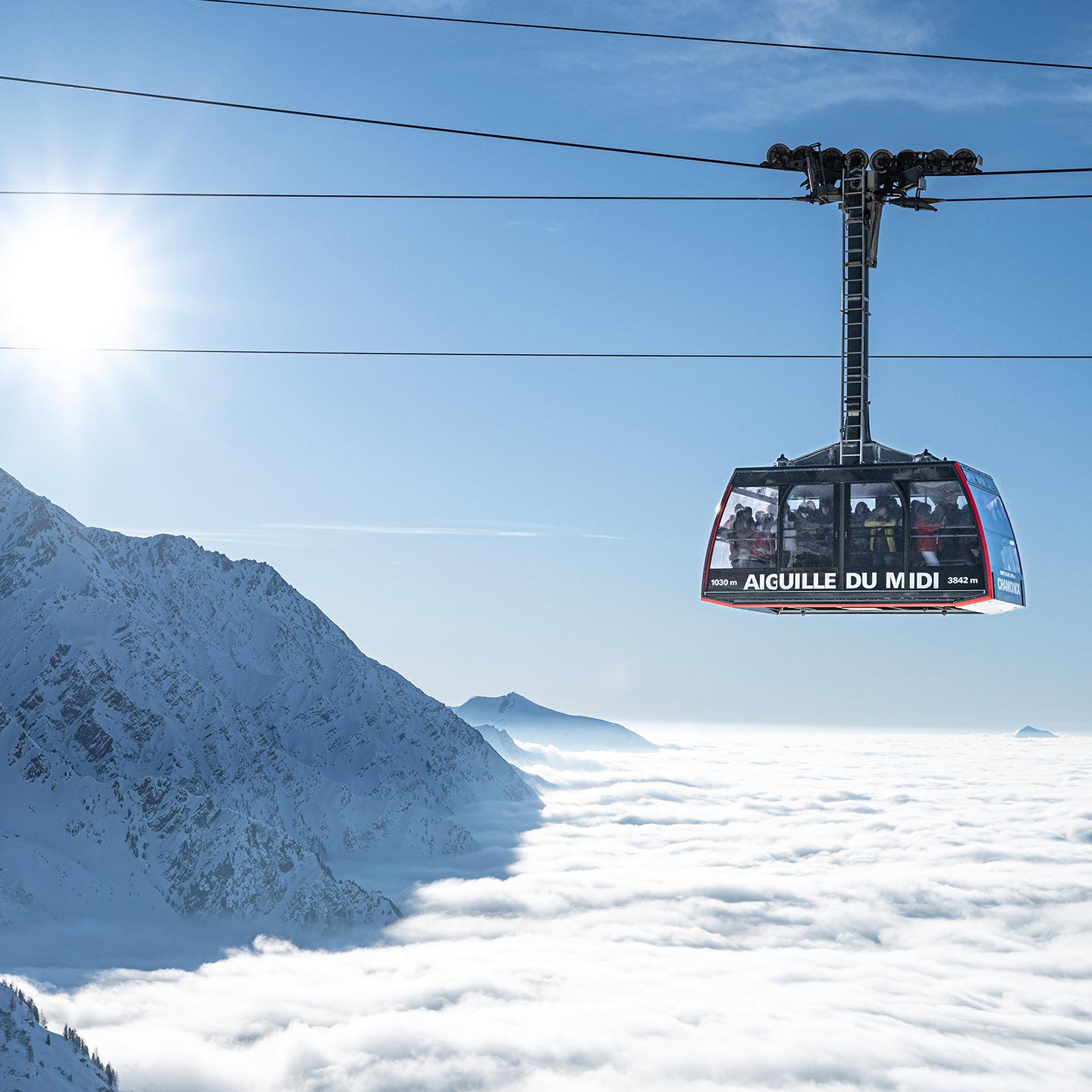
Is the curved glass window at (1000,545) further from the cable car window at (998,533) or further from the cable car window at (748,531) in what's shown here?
the cable car window at (748,531)

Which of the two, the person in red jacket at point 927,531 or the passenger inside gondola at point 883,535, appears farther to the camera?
the passenger inside gondola at point 883,535

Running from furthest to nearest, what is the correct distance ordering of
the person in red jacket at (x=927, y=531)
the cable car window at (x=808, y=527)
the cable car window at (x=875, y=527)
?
1. the cable car window at (x=808, y=527)
2. the cable car window at (x=875, y=527)
3. the person in red jacket at (x=927, y=531)

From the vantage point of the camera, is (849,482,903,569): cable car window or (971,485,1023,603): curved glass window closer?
(971,485,1023,603): curved glass window

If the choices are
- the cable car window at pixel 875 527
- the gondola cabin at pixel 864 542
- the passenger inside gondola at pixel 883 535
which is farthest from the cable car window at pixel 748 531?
the passenger inside gondola at pixel 883 535

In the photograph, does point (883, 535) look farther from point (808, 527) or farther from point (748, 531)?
point (748, 531)

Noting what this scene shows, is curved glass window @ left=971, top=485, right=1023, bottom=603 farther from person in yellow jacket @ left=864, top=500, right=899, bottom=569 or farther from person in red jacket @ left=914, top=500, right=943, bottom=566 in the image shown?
person in yellow jacket @ left=864, top=500, right=899, bottom=569

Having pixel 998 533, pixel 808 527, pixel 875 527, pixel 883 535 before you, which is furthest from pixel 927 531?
pixel 808 527

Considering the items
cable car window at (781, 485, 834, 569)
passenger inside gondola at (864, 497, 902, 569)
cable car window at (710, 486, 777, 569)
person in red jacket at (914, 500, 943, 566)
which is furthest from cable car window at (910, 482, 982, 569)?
cable car window at (710, 486, 777, 569)
